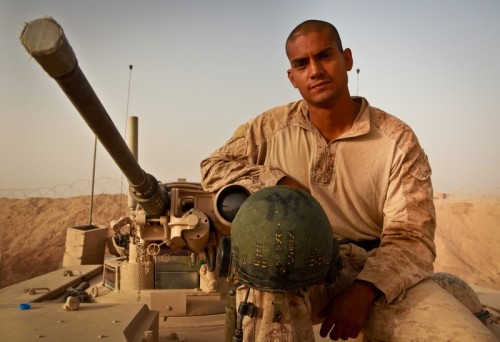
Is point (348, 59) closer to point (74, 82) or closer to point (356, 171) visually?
point (356, 171)

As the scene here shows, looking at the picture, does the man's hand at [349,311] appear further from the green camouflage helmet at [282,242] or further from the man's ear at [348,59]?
the man's ear at [348,59]

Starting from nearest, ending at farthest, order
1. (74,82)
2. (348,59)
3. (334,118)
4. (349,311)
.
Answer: (74,82) → (349,311) → (334,118) → (348,59)

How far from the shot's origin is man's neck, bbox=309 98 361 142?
3.09 metres

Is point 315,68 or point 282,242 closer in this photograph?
point 282,242

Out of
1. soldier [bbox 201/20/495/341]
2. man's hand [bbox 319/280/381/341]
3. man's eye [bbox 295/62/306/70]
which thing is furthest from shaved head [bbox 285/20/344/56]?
man's hand [bbox 319/280/381/341]

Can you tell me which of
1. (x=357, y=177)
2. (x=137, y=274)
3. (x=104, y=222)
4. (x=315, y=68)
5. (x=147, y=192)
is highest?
(x=315, y=68)

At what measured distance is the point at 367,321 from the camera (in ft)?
8.49

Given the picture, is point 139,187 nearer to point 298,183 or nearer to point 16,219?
point 298,183

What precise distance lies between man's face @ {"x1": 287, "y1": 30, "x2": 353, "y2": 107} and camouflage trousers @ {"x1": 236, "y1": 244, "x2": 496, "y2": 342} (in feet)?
4.02

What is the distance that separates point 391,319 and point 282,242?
2.84ft

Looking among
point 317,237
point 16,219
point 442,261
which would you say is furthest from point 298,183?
point 16,219

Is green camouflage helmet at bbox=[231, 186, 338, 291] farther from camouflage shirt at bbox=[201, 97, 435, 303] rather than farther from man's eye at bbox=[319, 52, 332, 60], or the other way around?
man's eye at bbox=[319, 52, 332, 60]

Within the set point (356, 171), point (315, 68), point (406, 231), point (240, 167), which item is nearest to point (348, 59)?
point (315, 68)

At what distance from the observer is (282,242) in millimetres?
2068
